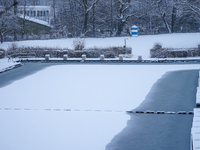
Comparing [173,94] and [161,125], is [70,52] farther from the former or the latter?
[161,125]

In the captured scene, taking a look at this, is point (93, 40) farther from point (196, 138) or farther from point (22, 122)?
point (196, 138)

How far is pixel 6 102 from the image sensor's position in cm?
1264

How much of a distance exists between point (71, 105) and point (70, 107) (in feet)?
0.91

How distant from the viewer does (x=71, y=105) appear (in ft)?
39.5

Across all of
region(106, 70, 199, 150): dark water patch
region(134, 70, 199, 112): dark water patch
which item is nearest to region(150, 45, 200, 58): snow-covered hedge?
region(134, 70, 199, 112): dark water patch

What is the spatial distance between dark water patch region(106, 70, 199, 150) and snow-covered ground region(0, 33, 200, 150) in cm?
36

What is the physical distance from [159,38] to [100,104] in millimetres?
25085

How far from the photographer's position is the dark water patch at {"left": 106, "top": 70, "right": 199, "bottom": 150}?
317 inches

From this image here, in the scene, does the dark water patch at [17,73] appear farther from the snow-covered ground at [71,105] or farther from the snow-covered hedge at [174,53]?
the snow-covered hedge at [174,53]

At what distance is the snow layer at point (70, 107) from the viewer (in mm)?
8477

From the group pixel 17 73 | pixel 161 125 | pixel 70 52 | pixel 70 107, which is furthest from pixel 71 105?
pixel 70 52

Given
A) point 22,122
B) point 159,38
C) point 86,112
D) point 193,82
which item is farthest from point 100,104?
point 159,38

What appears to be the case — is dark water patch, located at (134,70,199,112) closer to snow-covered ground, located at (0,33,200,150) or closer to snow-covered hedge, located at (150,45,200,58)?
snow-covered ground, located at (0,33,200,150)

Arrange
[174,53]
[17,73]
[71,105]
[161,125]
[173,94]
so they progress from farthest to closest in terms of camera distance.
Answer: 1. [174,53]
2. [17,73]
3. [173,94]
4. [71,105]
5. [161,125]
